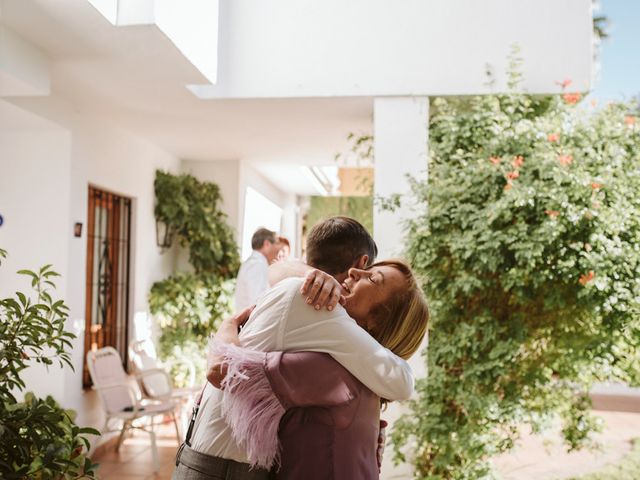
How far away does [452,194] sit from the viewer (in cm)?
439

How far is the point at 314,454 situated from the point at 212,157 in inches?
281

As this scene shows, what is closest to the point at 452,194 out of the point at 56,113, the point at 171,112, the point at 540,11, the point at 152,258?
the point at 540,11

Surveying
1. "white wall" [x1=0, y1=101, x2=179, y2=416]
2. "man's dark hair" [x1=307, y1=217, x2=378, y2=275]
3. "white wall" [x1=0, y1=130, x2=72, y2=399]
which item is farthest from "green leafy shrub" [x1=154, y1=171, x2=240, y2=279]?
"man's dark hair" [x1=307, y1=217, x2=378, y2=275]

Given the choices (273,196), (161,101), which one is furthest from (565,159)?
(273,196)

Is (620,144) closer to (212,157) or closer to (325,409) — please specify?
(325,409)

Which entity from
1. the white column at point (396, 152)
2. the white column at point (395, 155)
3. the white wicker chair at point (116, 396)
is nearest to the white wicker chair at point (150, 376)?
the white wicker chair at point (116, 396)

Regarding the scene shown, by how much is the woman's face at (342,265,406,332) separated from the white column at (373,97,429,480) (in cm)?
315

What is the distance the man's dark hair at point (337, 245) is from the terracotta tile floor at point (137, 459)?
156 inches

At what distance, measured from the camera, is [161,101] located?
544 cm

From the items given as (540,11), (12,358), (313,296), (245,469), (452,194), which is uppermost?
(540,11)

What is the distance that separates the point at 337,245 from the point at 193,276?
6.20 m

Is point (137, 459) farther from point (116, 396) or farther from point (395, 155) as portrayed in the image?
point (395, 155)

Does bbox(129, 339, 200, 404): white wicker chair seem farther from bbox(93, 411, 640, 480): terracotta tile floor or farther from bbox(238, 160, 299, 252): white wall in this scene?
bbox(238, 160, 299, 252): white wall

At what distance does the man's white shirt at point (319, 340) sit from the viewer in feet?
5.33
